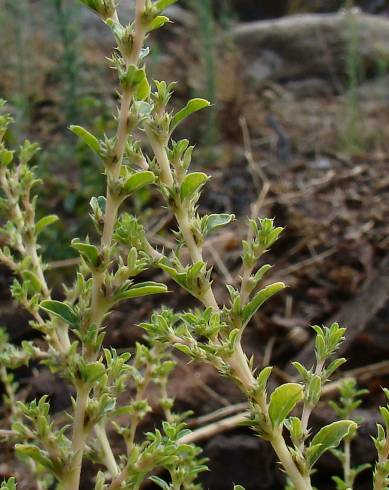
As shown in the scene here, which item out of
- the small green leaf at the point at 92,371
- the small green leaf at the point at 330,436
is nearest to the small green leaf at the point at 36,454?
the small green leaf at the point at 92,371

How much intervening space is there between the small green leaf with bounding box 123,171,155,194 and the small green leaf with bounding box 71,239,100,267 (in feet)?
0.39

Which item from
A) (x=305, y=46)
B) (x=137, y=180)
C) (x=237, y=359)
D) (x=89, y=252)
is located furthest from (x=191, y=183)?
(x=305, y=46)

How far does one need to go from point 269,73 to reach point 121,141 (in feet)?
26.2

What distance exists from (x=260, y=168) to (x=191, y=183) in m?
4.30

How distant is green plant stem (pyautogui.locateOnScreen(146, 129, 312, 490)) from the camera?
1.21m

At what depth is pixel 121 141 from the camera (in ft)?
3.89

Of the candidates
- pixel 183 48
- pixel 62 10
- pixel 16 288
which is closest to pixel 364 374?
pixel 16 288

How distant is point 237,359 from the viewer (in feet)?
4.02

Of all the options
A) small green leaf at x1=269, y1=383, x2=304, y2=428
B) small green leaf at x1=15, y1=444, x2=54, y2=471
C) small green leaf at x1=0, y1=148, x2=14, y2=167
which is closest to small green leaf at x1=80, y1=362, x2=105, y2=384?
small green leaf at x1=15, y1=444, x2=54, y2=471

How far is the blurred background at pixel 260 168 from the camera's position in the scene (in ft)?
9.92

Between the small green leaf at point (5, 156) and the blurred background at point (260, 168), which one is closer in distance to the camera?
the small green leaf at point (5, 156)

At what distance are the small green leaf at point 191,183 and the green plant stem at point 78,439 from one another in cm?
39

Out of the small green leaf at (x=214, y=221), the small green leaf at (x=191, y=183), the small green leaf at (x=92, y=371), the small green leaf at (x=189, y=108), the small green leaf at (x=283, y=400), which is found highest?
the small green leaf at (x=189, y=108)

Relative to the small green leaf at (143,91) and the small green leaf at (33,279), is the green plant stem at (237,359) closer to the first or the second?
the small green leaf at (143,91)
